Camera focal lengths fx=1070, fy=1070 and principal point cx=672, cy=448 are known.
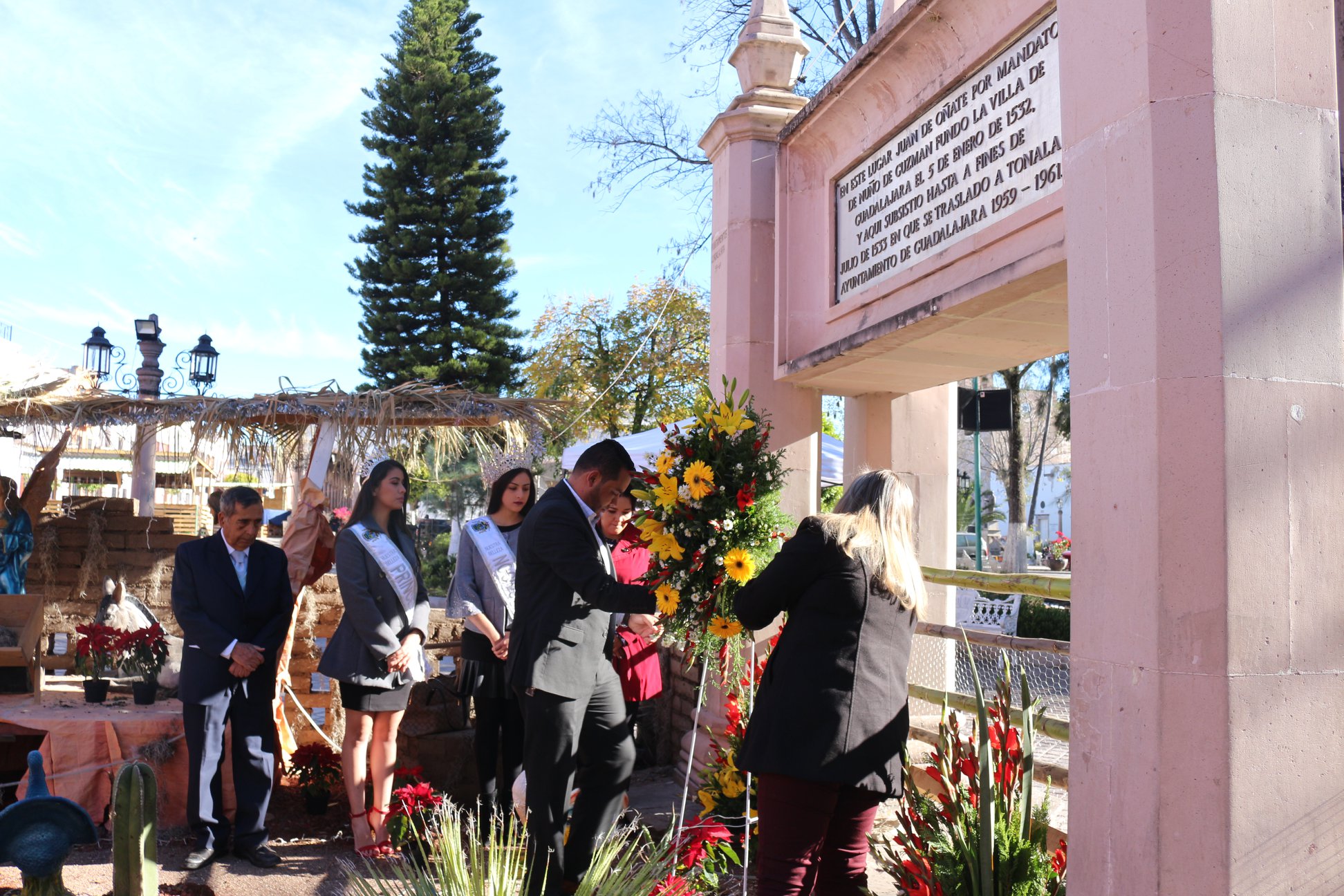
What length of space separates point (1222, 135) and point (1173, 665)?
4.41 ft

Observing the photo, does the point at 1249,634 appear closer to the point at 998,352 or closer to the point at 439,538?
the point at 998,352

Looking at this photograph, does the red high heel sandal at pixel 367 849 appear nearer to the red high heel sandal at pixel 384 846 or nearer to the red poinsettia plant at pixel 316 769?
the red high heel sandal at pixel 384 846

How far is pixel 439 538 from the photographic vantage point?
2831 cm

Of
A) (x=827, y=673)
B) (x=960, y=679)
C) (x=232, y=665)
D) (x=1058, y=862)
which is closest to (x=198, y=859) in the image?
(x=232, y=665)

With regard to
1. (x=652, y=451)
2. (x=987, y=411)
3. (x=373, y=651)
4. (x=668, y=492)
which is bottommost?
(x=373, y=651)

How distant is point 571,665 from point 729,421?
1.15 meters

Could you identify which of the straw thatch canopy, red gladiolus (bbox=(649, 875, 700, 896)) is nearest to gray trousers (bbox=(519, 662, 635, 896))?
red gladiolus (bbox=(649, 875, 700, 896))

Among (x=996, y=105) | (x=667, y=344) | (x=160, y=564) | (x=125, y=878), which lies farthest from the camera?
(x=667, y=344)

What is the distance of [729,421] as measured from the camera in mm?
4191

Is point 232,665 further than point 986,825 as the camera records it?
Yes

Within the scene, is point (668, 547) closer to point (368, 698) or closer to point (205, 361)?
point (368, 698)

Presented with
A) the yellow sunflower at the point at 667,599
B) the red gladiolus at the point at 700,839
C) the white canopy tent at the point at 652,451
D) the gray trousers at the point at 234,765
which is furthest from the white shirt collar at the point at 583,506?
the white canopy tent at the point at 652,451

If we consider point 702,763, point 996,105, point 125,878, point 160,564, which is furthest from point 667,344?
point 125,878

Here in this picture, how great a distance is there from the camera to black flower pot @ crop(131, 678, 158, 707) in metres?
6.16
